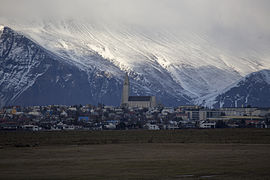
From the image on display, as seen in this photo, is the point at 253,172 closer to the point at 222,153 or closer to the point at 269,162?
the point at 269,162

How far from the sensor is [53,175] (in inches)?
2130

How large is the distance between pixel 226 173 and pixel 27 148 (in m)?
36.8

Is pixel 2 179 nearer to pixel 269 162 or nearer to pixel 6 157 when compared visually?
pixel 6 157

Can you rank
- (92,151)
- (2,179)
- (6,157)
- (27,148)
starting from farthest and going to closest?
(27,148), (92,151), (6,157), (2,179)

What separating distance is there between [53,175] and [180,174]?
10.7 m

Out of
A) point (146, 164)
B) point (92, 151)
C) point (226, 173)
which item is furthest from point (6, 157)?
point (226, 173)

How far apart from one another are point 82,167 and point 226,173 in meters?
13.8

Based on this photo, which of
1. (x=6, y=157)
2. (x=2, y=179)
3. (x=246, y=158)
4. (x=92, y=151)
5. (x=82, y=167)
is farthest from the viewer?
(x=92, y=151)

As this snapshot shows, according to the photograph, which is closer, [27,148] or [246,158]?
[246,158]

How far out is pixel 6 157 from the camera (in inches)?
2734

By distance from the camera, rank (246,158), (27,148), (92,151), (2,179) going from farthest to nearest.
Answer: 1. (27,148)
2. (92,151)
3. (246,158)
4. (2,179)

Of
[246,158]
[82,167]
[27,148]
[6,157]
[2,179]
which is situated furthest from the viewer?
[27,148]

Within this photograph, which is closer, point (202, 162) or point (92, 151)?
point (202, 162)

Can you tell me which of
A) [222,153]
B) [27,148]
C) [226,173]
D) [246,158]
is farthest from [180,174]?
[27,148]
